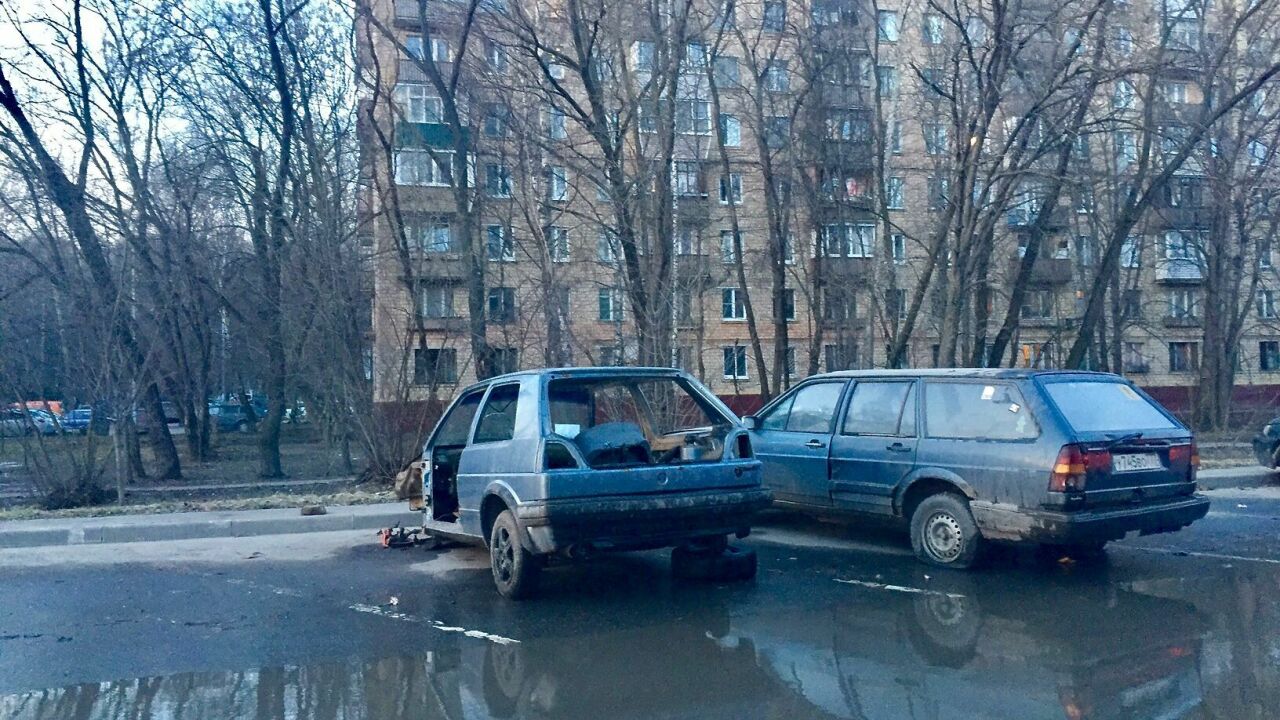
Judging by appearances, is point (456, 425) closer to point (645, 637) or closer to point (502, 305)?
point (645, 637)

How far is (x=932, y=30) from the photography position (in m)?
24.2

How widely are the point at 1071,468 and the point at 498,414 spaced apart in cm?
440

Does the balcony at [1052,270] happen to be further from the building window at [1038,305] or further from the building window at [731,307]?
the building window at [731,307]

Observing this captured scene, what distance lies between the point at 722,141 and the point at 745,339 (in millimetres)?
14794

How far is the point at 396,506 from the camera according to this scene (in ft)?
40.5

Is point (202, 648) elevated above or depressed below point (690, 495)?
below

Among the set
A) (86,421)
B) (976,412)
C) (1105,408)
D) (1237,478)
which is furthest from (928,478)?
(86,421)

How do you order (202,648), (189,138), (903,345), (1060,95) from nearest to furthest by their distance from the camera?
(202,648)
(1060,95)
(189,138)
(903,345)

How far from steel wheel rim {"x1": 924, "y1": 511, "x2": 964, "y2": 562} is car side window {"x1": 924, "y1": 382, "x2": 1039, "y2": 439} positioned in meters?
0.68

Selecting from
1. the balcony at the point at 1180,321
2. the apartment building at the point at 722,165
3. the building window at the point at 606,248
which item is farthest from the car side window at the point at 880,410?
the balcony at the point at 1180,321

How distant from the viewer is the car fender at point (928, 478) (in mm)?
8555

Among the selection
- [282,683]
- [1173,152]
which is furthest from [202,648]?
[1173,152]

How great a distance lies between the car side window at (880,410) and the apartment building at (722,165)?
7213 millimetres

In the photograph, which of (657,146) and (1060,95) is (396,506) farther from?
(1060,95)
